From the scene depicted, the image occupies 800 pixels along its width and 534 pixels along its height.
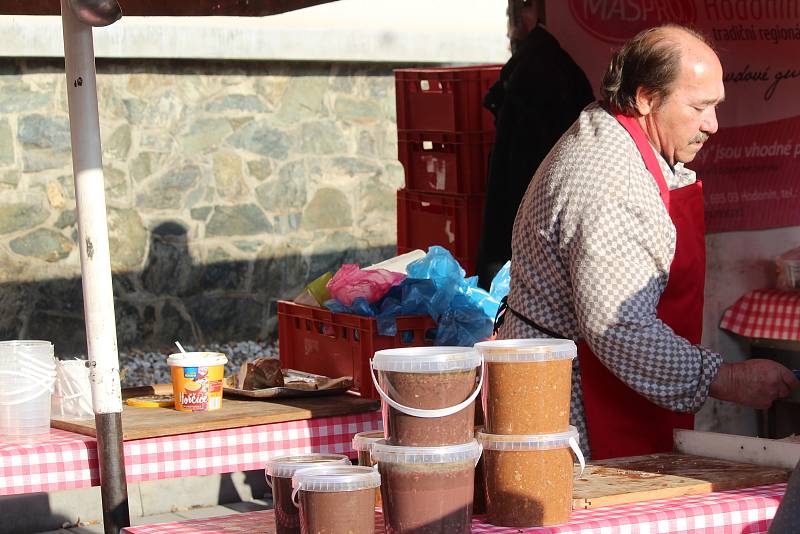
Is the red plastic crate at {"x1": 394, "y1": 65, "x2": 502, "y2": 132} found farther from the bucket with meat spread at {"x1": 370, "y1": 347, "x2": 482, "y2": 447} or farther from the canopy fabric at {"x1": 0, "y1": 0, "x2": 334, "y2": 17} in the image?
the bucket with meat spread at {"x1": 370, "y1": 347, "x2": 482, "y2": 447}

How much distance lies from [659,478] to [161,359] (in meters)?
6.32

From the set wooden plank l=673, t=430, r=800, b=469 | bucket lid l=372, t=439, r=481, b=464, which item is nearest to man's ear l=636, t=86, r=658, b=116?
wooden plank l=673, t=430, r=800, b=469

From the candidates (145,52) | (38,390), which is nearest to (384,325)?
(38,390)

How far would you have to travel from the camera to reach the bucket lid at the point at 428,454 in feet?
8.18

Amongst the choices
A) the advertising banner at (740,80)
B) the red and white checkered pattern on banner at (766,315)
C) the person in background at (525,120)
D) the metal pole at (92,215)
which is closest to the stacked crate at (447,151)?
the person in background at (525,120)

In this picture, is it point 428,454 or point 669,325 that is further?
point 669,325

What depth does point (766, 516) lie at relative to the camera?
9.43ft

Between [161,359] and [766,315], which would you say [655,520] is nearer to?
[766,315]

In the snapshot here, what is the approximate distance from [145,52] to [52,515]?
3.59 metres

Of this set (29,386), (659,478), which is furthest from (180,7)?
(659,478)

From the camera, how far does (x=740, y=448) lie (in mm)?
3162

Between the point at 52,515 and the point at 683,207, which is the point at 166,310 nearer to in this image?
the point at 52,515

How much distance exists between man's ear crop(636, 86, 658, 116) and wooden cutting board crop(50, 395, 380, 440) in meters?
1.33

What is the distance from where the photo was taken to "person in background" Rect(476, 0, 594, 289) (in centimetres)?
537
